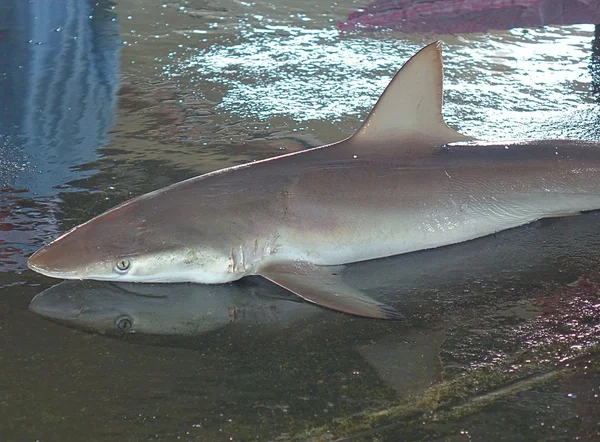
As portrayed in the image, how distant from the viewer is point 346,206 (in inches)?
134

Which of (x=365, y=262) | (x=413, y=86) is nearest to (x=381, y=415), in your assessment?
A: (x=365, y=262)

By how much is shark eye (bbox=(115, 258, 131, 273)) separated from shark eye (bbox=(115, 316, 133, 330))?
195 mm

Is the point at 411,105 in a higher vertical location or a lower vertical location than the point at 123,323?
higher

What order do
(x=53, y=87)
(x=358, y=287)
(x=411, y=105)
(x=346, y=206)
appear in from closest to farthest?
(x=358, y=287), (x=346, y=206), (x=411, y=105), (x=53, y=87)

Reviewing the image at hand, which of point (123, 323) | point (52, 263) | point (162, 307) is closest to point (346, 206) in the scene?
point (162, 307)

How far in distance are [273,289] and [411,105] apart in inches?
40.4

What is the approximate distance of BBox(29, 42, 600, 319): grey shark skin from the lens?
315 centimetres

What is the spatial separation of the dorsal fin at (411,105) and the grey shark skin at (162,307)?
2.89 feet

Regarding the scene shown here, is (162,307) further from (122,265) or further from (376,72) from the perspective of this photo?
(376,72)

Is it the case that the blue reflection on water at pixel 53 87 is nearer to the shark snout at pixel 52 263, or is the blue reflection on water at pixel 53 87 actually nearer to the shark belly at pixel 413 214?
the shark snout at pixel 52 263

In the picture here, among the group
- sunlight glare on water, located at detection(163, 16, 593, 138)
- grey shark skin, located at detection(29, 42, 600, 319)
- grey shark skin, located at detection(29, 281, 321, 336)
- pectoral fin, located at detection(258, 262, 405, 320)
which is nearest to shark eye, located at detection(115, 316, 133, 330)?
grey shark skin, located at detection(29, 281, 321, 336)

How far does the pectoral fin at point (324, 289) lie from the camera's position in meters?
2.83

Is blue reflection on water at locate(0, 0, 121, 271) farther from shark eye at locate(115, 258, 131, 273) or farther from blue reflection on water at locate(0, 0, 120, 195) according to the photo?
shark eye at locate(115, 258, 131, 273)

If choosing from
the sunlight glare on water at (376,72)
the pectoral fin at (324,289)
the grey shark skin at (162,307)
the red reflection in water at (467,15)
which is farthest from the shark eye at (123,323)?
the red reflection in water at (467,15)
